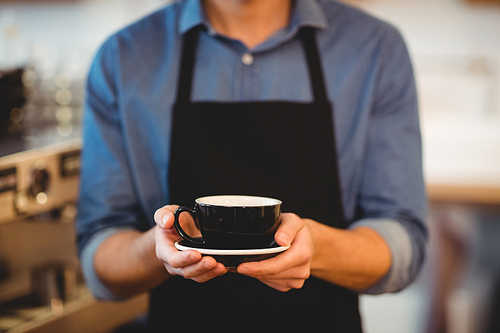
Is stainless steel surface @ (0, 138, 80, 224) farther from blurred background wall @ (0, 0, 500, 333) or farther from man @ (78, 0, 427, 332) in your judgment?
blurred background wall @ (0, 0, 500, 333)

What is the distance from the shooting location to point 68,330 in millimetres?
1049

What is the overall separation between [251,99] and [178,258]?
1.70ft

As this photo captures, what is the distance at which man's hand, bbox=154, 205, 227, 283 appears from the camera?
→ 0.54 meters

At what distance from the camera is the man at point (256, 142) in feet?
2.93

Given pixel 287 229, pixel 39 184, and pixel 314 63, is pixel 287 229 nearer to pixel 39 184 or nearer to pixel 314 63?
pixel 314 63

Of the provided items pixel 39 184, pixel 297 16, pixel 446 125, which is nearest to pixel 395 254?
pixel 297 16

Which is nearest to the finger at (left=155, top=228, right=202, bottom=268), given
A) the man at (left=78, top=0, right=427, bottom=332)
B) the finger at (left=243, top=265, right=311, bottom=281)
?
the finger at (left=243, top=265, right=311, bottom=281)

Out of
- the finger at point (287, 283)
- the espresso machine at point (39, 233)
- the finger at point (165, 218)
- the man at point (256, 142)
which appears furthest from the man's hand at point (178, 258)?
the espresso machine at point (39, 233)

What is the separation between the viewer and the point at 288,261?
57cm

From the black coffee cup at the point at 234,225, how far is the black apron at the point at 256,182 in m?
0.29

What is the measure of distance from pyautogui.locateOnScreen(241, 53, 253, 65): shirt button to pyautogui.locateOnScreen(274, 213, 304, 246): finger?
1.44 ft

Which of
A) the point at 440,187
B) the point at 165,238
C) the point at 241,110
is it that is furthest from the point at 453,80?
the point at 165,238

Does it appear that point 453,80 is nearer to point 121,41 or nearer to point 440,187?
point 440,187

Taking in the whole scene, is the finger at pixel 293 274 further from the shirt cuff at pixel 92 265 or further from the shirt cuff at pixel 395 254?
the shirt cuff at pixel 92 265
